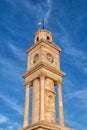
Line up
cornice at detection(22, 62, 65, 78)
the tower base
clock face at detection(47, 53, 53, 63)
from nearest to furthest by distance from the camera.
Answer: the tower base
cornice at detection(22, 62, 65, 78)
clock face at detection(47, 53, 53, 63)

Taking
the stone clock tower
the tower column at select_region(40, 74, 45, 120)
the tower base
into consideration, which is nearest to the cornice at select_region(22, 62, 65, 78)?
the stone clock tower

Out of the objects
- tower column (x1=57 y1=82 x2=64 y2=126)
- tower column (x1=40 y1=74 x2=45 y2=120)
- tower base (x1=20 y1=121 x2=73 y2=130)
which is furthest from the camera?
tower column (x1=57 y1=82 x2=64 y2=126)

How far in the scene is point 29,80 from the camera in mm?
34125

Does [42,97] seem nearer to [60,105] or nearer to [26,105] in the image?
[60,105]

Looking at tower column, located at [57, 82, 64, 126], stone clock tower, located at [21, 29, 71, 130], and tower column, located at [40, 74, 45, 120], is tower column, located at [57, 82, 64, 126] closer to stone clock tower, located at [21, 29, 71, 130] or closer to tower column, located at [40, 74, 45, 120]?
stone clock tower, located at [21, 29, 71, 130]

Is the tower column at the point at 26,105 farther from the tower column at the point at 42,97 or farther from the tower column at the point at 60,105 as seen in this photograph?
the tower column at the point at 60,105

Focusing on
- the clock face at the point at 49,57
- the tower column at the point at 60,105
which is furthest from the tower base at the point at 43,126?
the clock face at the point at 49,57

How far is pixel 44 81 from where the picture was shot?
3166cm

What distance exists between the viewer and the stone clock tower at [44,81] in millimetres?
29688

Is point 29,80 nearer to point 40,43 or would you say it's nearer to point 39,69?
point 39,69

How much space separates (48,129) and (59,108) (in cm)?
558

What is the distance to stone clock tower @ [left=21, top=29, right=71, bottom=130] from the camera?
29.7 m

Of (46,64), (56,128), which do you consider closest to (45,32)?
(46,64)

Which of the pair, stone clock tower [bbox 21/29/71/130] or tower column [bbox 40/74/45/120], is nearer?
tower column [bbox 40/74/45/120]
